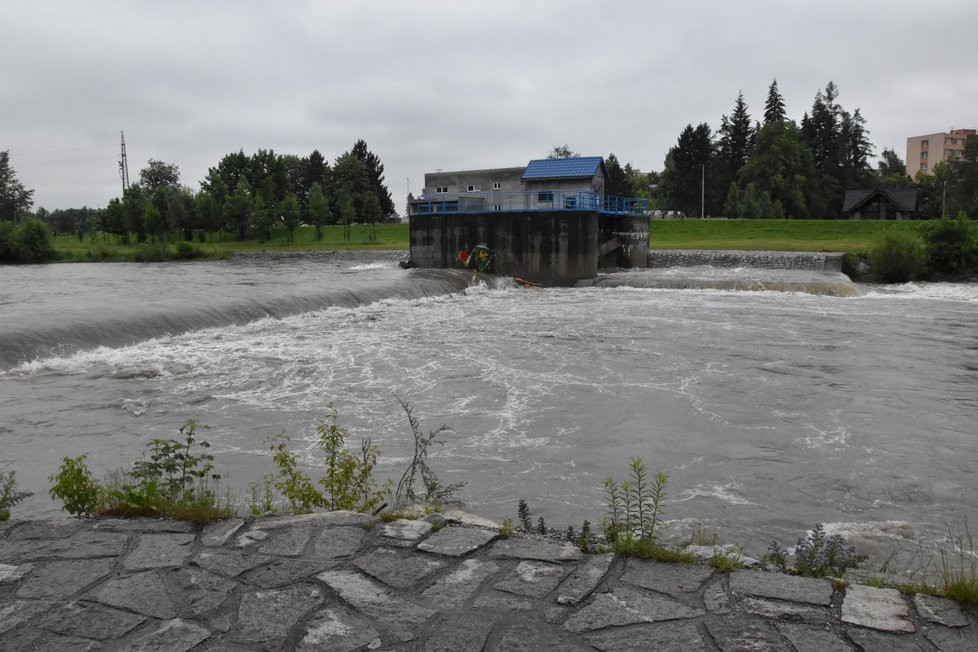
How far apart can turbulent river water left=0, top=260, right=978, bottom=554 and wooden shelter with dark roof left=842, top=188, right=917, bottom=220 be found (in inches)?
1678

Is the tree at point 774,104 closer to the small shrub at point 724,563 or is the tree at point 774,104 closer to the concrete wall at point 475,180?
the concrete wall at point 475,180

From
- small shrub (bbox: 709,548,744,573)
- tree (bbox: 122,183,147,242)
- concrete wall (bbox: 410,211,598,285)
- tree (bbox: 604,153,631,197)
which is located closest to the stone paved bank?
small shrub (bbox: 709,548,744,573)

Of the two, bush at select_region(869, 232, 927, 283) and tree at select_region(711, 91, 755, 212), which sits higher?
tree at select_region(711, 91, 755, 212)

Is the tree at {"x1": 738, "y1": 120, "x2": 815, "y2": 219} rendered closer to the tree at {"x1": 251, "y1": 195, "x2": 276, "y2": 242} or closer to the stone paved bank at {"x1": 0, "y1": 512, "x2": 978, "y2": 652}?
the tree at {"x1": 251, "y1": 195, "x2": 276, "y2": 242}

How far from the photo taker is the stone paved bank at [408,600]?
3510 mm

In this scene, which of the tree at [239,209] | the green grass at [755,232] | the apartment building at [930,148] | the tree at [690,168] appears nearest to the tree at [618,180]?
the tree at [690,168]

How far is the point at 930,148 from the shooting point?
164m

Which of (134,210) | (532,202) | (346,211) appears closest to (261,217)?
(346,211)

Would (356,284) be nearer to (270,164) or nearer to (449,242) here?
(449,242)

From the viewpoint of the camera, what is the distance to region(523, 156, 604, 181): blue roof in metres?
43.6

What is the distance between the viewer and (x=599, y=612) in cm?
376

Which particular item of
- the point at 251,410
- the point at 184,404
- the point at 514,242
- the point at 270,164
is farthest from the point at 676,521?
the point at 270,164

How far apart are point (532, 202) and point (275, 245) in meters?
33.6

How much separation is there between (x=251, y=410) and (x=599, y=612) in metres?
8.72
